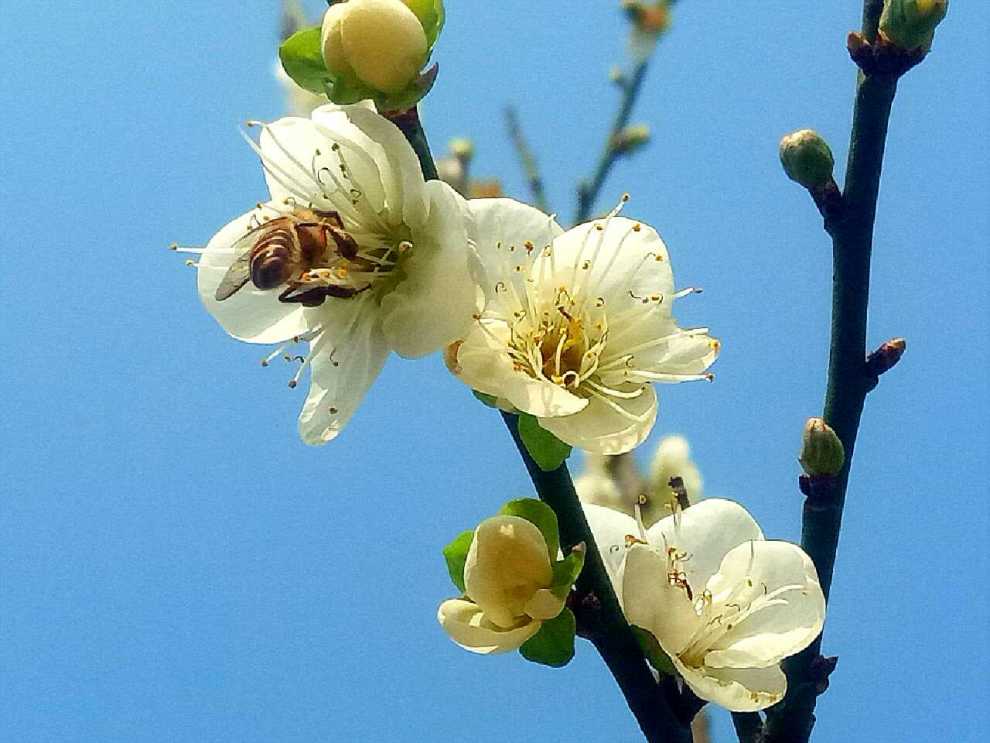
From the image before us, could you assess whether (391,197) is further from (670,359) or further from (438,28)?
(670,359)

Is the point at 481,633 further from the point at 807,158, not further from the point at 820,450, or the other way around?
the point at 807,158

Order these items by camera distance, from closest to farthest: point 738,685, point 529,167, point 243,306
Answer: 1. point 738,685
2. point 243,306
3. point 529,167

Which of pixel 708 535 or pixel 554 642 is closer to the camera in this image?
pixel 554 642

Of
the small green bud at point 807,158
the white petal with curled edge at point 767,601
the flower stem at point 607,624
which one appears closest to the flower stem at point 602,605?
the flower stem at point 607,624

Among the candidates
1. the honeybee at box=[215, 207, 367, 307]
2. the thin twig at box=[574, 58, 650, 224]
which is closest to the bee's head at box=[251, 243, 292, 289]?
the honeybee at box=[215, 207, 367, 307]

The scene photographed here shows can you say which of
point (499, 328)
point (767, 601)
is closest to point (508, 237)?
point (499, 328)

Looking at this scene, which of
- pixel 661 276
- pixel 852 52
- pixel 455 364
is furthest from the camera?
pixel 661 276

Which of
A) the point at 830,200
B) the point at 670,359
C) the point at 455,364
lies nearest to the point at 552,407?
the point at 455,364
